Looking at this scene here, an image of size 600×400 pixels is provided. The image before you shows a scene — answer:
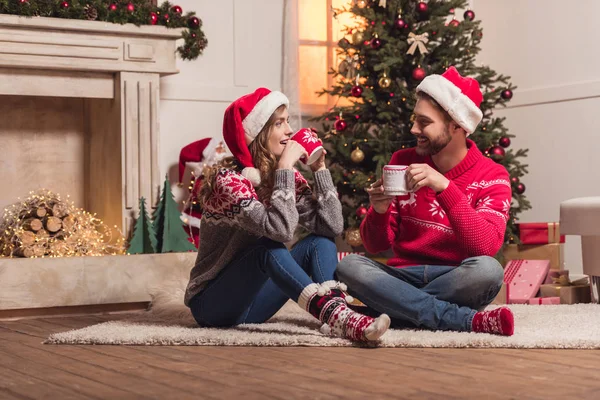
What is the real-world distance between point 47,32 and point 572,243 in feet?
9.54

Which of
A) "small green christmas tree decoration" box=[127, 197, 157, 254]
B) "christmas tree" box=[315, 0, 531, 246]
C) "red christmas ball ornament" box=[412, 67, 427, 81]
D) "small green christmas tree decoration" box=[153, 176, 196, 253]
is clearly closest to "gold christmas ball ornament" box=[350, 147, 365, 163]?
"christmas tree" box=[315, 0, 531, 246]

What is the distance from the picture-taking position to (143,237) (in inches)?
161

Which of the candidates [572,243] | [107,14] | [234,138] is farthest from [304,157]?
[572,243]

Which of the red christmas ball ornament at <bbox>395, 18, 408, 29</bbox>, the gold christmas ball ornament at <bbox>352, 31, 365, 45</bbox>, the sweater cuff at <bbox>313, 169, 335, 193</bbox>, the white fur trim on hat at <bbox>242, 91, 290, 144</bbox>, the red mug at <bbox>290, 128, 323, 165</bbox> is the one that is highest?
the red christmas ball ornament at <bbox>395, 18, 408, 29</bbox>

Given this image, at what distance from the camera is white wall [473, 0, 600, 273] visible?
189 inches

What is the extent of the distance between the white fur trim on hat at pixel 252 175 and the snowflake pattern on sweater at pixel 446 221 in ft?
1.21

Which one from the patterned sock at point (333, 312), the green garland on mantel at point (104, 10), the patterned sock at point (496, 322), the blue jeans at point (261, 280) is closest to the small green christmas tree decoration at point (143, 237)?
the green garland on mantel at point (104, 10)

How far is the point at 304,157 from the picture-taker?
2783 millimetres

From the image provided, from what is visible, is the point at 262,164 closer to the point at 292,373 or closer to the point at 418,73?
the point at 292,373

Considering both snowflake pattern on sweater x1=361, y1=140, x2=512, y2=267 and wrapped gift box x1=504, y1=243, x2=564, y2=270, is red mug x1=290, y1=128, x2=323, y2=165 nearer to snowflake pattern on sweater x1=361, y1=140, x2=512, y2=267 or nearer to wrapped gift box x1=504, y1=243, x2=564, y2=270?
snowflake pattern on sweater x1=361, y1=140, x2=512, y2=267

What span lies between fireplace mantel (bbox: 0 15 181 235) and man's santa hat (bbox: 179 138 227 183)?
1.39 ft

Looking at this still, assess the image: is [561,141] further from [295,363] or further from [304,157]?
[295,363]

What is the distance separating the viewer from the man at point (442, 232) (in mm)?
2588

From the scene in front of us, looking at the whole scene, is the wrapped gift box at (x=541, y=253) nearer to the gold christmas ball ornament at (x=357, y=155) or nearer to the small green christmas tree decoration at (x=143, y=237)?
the gold christmas ball ornament at (x=357, y=155)
